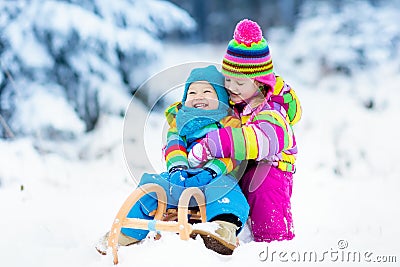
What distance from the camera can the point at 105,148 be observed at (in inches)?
206

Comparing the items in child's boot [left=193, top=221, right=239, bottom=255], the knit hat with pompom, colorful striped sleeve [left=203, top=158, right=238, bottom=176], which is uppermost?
the knit hat with pompom

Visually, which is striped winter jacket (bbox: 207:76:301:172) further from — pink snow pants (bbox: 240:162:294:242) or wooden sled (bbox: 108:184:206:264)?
wooden sled (bbox: 108:184:206:264)

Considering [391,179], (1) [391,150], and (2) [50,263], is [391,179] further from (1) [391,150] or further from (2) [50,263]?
(2) [50,263]

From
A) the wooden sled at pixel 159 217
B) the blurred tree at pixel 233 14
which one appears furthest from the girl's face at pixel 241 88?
the blurred tree at pixel 233 14

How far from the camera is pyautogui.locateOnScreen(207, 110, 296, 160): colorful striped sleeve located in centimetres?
239

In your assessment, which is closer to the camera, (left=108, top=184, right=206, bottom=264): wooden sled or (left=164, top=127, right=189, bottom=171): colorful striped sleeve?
(left=108, top=184, right=206, bottom=264): wooden sled

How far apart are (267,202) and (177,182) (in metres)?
0.49

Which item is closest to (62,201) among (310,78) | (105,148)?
(105,148)

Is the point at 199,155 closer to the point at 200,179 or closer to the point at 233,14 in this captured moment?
the point at 200,179

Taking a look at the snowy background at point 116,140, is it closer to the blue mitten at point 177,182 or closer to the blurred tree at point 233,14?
the blue mitten at point 177,182

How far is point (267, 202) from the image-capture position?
8.48 ft

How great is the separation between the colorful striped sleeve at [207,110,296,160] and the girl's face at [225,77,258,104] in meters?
0.18

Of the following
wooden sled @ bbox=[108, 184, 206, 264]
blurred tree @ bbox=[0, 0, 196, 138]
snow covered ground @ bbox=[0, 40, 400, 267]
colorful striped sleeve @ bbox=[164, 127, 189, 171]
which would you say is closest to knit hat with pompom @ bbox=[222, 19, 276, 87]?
colorful striped sleeve @ bbox=[164, 127, 189, 171]

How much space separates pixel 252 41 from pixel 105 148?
9.67 feet
